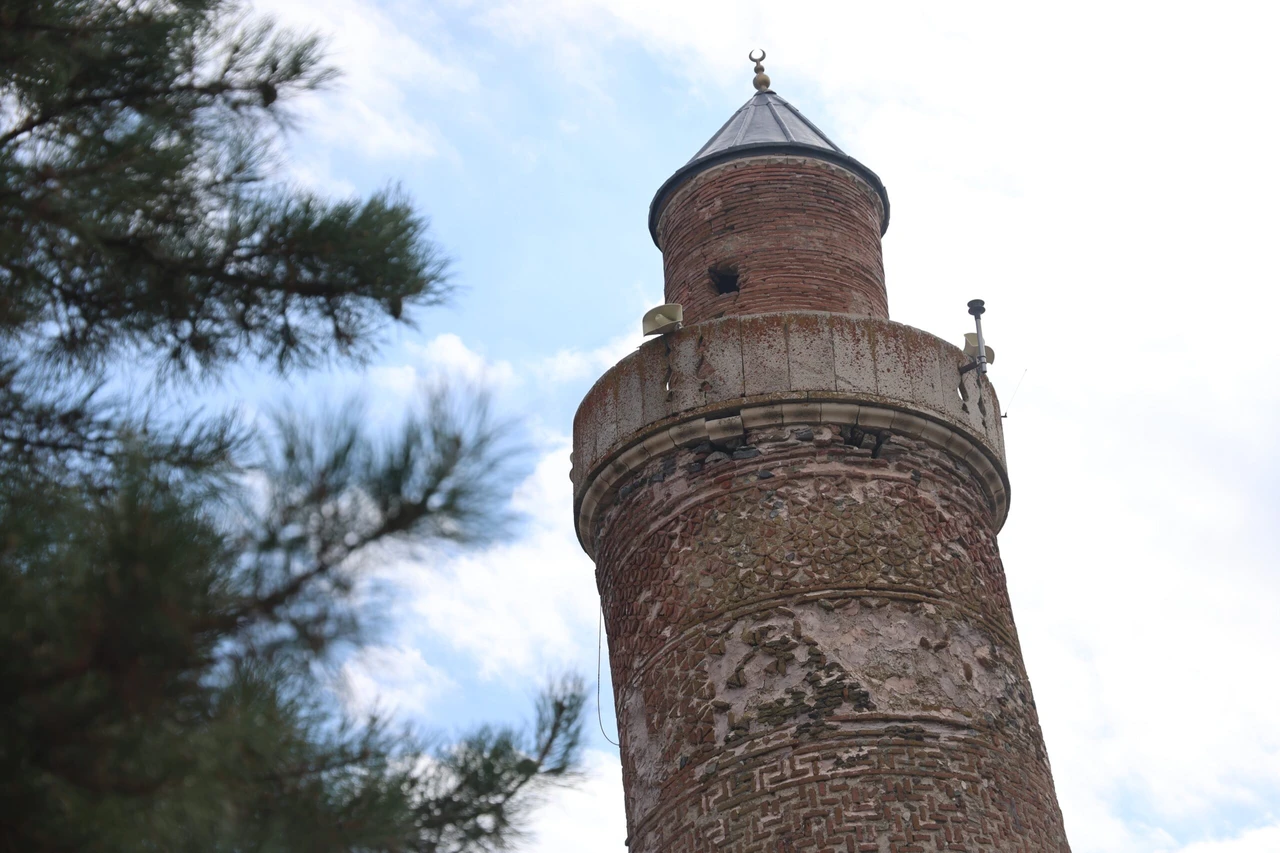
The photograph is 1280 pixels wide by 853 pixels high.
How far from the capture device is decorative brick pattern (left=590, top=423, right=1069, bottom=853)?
7723 mm

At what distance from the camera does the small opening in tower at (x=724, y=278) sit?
10039 millimetres

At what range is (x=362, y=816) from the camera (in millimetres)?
3873

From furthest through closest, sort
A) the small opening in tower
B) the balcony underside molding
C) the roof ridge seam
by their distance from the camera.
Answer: the roof ridge seam < the small opening in tower < the balcony underside molding

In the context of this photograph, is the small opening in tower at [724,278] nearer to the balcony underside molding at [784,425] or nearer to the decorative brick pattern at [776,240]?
the decorative brick pattern at [776,240]

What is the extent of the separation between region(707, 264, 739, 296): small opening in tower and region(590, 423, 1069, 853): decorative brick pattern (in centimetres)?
142

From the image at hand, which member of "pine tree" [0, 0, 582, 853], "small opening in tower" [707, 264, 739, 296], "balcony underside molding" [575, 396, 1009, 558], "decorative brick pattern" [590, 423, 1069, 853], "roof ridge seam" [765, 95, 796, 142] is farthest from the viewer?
"roof ridge seam" [765, 95, 796, 142]

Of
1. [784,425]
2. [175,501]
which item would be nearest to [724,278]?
[784,425]

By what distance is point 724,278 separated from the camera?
10094mm

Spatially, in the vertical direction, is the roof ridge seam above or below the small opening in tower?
above

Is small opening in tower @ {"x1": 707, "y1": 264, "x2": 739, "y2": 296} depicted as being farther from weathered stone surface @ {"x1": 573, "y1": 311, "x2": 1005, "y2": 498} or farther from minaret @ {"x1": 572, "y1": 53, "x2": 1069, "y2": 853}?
weathered stone surface @ {"x1": 573, "y1": 311, "x2": 1005, "y2": 498}

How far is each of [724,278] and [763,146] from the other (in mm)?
956

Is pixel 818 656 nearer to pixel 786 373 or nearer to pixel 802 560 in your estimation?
pixel 802 560

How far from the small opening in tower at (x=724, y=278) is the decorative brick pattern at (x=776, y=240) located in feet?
0.05

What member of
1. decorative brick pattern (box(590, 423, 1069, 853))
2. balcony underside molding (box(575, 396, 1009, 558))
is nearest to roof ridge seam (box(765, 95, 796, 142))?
balcony underside molding (box(575, 396, 1009, 558))
